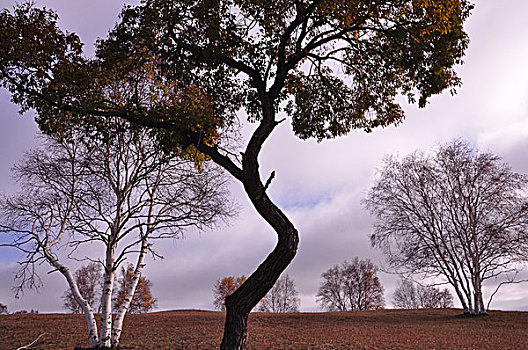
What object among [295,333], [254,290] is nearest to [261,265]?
[254,290]

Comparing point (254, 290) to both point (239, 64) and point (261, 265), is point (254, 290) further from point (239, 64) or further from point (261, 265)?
point (239, 64)

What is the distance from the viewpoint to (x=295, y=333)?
17.4 m

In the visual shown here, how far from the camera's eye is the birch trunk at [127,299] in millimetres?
12617

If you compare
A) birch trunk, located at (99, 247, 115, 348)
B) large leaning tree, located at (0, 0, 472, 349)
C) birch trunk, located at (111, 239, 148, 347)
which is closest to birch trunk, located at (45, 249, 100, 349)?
birch trunk, located at (99, 247, 115, 348)

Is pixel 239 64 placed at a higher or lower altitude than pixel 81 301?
higher

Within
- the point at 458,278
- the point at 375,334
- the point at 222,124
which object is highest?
the point at 222,124

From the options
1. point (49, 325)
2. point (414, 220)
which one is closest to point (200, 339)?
point (49, 325)

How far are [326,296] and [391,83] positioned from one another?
45424 mm

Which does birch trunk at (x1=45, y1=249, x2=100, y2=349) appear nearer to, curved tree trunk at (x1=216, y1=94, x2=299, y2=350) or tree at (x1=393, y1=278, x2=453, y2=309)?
curved tree trunk at (x1=216, y1=94, x2=299, y2=350)

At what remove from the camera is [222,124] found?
28.1 ft

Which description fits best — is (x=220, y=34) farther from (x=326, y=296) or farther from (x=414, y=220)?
(x=326, y=296)

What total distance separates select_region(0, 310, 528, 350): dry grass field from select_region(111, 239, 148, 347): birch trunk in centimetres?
45

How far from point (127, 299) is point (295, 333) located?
7987 millimetres

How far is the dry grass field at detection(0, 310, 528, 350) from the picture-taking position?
14.0m
